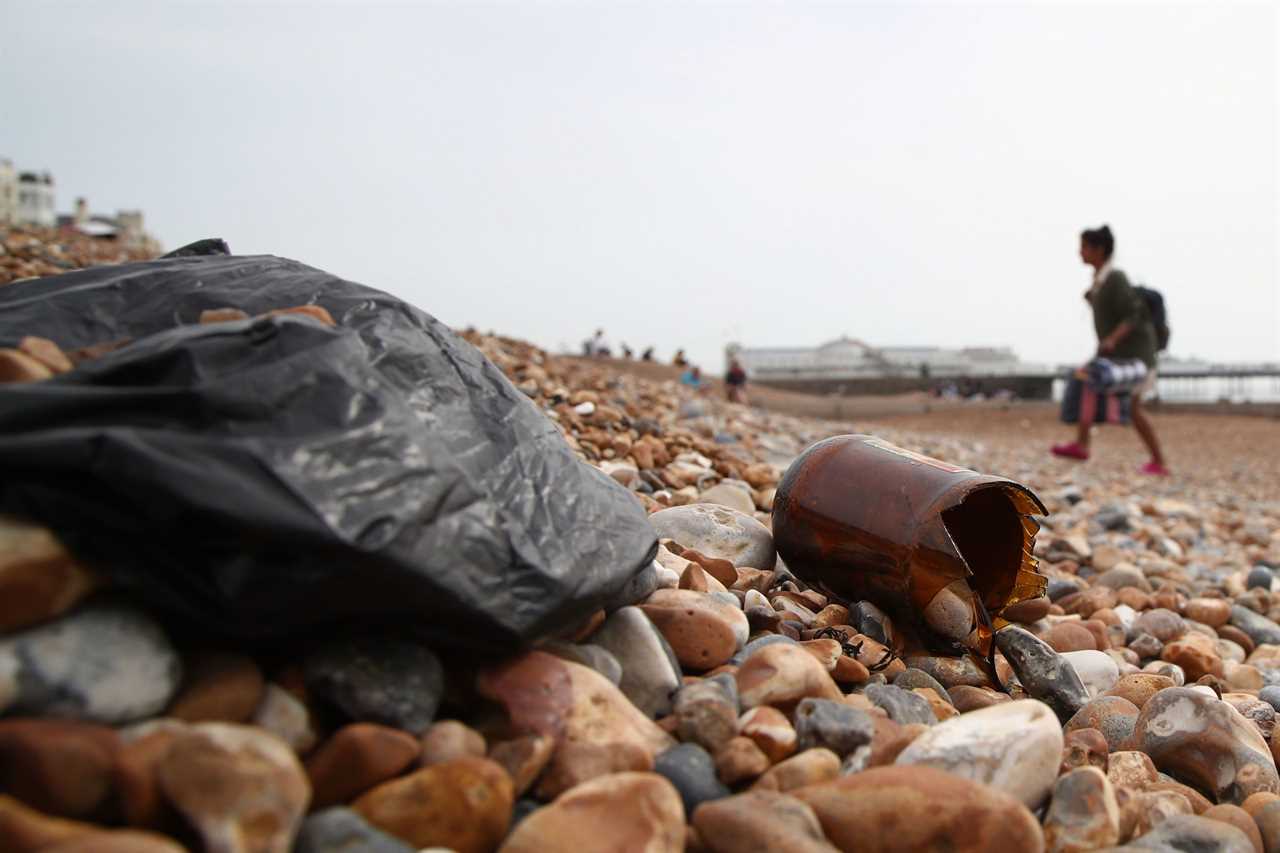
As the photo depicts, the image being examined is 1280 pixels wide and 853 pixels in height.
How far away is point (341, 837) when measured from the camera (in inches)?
44.1

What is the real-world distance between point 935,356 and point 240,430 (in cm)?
6378

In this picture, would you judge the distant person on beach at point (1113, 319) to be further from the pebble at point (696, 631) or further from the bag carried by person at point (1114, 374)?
the pebble at point (696, 631)

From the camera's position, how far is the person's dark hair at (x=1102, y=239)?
23.0 feet

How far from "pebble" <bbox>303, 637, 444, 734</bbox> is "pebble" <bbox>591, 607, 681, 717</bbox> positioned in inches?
15.6

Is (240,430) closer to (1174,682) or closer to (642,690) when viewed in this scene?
(642,690)

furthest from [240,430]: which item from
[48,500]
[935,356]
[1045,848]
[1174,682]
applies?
[935,356]

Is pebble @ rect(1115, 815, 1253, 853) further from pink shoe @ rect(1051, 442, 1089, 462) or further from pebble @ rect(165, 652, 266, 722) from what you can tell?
pink shoe @ rect(1051, 442, 1089, 462)

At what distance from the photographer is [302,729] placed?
1237 mm

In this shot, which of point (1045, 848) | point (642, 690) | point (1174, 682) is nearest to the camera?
point (1045, 848)

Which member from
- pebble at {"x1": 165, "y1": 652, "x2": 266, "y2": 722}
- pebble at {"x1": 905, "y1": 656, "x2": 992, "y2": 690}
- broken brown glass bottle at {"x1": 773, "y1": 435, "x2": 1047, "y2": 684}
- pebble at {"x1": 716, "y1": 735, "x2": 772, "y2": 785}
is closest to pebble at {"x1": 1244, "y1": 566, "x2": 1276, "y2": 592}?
broken brown glass bottle at {"x1": 773, "y1": 435, "x2": 1047, "y2": 684}

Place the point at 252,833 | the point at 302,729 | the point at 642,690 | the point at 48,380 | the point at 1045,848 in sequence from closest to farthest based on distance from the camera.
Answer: the point at 252,833 → the point at 302,729 → the point at 48,380 → the point at 1045,848 → the point at 642,690

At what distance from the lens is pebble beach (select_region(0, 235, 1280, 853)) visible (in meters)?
1.07

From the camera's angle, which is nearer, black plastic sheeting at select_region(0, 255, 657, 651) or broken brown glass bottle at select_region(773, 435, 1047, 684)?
black plastic sheeting at select_region(0, 255, 657, 651)

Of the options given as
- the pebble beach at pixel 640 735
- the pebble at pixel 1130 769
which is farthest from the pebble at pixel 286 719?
the pebble at pixel 1130 769
